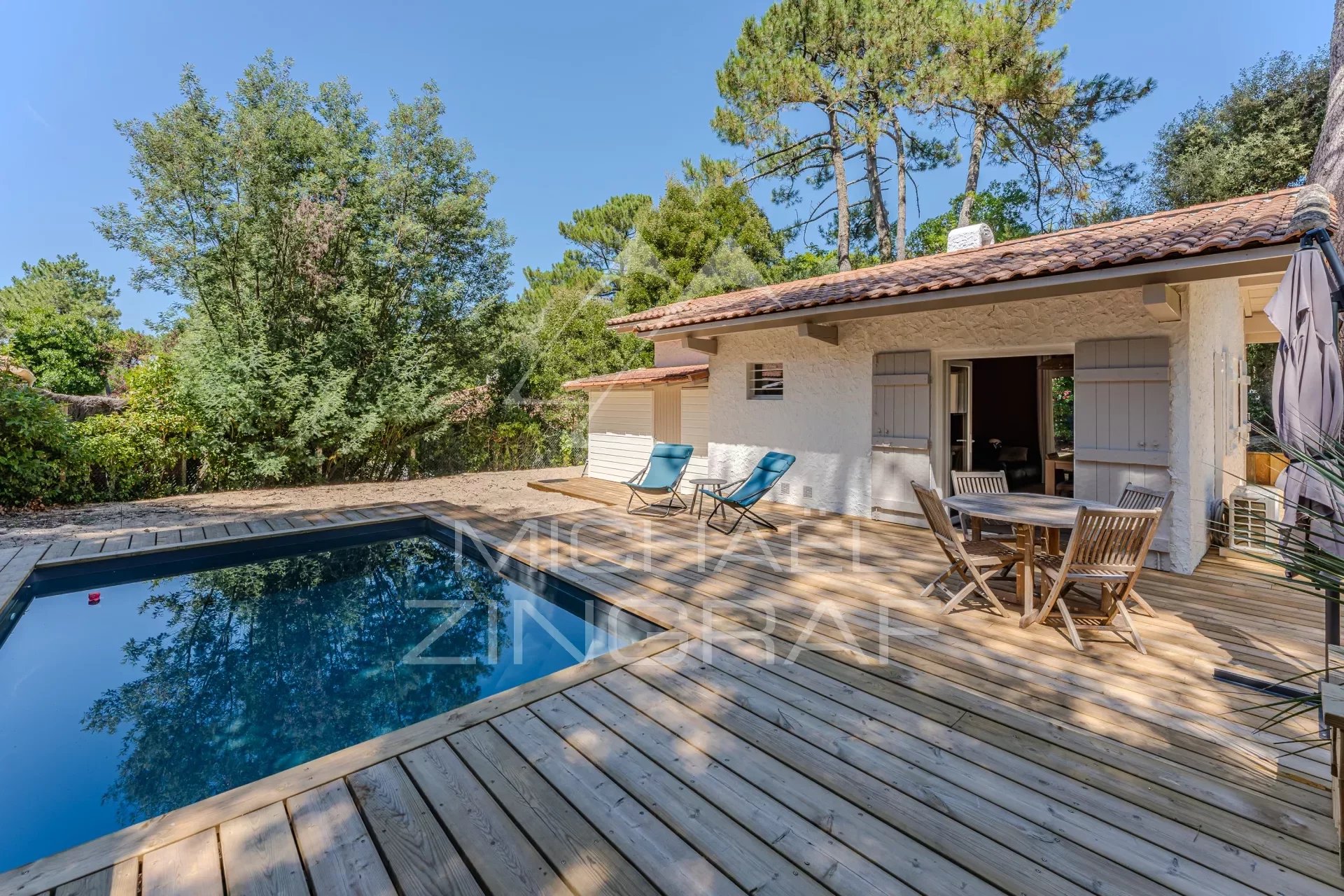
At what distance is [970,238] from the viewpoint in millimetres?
8594

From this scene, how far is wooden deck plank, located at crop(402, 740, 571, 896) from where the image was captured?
171 centimetres

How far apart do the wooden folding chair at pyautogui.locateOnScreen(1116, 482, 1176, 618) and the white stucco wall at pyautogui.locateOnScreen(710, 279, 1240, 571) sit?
2.74ft

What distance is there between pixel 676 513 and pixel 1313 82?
55.7 feet

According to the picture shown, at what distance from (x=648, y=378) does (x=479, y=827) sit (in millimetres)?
8868

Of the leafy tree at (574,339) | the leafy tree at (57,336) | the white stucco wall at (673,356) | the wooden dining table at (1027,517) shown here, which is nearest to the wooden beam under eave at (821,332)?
the wooden dining table at (1027,517)

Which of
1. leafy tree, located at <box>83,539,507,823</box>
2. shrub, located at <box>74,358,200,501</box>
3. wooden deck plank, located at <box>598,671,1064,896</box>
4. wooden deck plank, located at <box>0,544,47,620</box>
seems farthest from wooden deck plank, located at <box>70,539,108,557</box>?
wooden deck plank, located at <box>598,671,1064,896</box>

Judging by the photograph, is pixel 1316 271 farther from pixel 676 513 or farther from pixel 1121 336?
pixel 676 513

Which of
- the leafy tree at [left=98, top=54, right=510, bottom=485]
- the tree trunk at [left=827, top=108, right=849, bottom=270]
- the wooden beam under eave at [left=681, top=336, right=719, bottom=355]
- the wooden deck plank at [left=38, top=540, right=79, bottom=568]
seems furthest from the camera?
the tree trunk at [left=827, top=108, right=849, bottom=270]

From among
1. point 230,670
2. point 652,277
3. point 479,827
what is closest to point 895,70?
point 652,277

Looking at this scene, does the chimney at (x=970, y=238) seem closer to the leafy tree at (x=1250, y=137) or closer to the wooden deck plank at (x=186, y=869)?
the leafy tree at (x=1250, y=137)

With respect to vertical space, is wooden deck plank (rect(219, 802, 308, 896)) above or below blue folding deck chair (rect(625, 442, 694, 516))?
below

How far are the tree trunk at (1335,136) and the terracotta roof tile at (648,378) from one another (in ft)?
22.0

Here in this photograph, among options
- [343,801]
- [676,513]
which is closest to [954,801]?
[343,801]

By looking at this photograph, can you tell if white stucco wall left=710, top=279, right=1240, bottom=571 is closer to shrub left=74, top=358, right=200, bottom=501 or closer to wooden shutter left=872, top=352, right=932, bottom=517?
wooden shutter left=872, top=352, right=932, bottom=517
